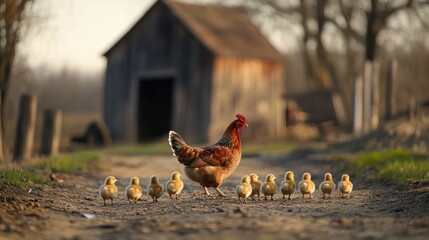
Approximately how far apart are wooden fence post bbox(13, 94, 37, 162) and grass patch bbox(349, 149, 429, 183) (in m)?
8.06

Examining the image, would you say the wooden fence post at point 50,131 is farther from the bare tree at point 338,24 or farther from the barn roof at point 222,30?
the bare tree at point 338,24

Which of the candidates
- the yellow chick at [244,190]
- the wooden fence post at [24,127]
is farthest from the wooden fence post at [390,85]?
the yellow chick at [244,190]

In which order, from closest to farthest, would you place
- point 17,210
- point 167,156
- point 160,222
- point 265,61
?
point 160,222 → point 17,210 → point 167,156 → point 265,61

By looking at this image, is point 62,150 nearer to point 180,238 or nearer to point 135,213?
point 135,213

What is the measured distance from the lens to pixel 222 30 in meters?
29.6

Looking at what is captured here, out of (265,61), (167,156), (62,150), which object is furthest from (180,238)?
(265,61)

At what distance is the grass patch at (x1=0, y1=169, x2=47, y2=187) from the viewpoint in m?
11.0

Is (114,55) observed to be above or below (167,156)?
above

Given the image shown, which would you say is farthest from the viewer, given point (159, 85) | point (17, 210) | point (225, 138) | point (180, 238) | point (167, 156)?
point (159, 85)

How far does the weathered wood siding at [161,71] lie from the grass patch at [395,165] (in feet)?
37.4

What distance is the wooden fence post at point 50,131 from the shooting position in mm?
20562

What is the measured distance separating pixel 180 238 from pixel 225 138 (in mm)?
4311

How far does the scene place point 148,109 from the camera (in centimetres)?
3059

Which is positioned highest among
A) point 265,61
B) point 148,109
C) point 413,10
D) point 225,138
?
point 413,10
